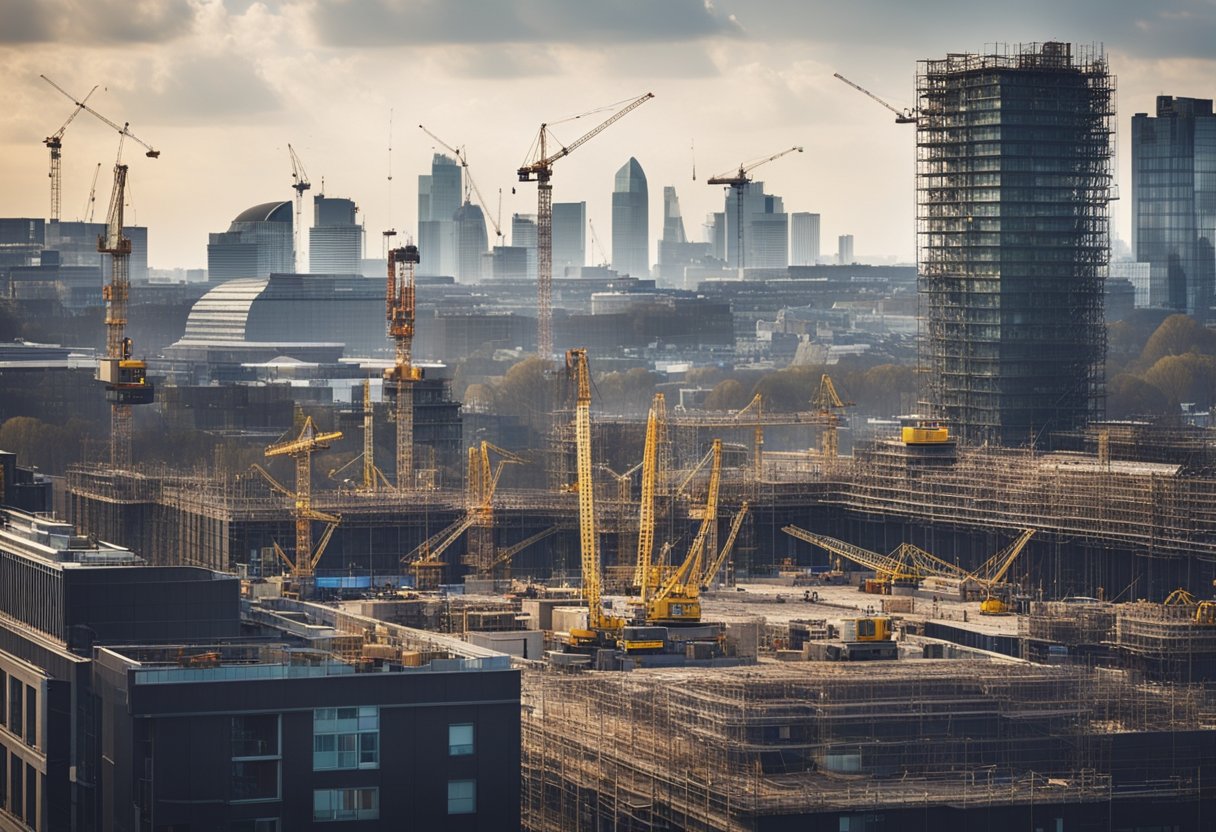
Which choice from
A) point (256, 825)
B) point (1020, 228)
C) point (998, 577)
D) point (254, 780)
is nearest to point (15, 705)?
point (254, 780)

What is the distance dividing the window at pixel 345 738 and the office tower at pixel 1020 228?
114m

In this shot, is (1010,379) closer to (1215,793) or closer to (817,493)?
(817,493)

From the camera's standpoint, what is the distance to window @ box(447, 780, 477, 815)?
88750 millimetres

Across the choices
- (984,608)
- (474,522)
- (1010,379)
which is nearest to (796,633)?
(984,608)

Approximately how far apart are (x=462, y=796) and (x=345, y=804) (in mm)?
3357

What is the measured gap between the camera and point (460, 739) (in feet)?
292

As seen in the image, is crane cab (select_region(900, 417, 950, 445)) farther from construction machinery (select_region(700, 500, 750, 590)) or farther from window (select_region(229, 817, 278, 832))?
window (select_region(229, 817, 278, 832))

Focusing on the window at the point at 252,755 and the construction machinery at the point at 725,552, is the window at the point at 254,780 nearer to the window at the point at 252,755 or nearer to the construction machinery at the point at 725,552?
the window at the point at 252,755

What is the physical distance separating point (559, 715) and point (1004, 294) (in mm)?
96589

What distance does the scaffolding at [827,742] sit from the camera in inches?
3844

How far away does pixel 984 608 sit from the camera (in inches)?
5733

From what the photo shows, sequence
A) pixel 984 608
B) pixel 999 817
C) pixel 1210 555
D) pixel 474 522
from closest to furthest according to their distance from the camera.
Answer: pixel 999 817, pixel 984 608, pixel 1210 555, pixel 474 522

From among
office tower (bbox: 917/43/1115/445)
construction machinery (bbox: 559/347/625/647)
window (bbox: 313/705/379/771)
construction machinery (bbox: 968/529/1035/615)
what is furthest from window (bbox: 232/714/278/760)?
office tower (bbox: 917/43/1115/445)

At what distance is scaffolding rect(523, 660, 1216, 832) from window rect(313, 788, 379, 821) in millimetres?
12313
